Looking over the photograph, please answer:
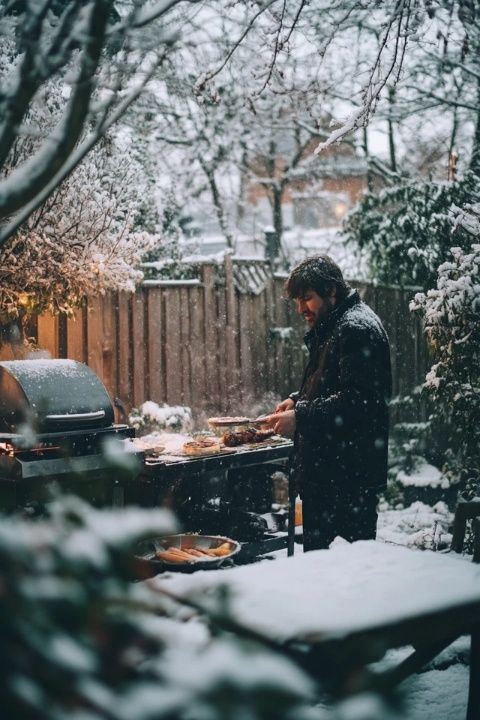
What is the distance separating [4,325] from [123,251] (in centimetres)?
123

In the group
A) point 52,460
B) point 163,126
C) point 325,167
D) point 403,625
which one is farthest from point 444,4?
point 325,167

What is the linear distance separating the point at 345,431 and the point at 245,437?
130 cm

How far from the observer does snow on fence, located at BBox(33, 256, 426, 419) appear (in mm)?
7152

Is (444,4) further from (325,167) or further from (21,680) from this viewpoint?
(325,167)

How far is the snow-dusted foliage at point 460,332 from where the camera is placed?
17.9 ft

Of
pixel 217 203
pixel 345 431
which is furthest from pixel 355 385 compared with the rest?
pixel 217 203

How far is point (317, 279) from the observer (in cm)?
430

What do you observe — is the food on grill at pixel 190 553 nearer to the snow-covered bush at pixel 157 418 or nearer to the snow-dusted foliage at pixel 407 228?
the snow-covered bush at pixel 157 418

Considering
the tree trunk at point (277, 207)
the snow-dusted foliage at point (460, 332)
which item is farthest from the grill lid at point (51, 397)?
the tree trunk at point (277, 207)

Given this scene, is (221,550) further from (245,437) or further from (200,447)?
(245,437)

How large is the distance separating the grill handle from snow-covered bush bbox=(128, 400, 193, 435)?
8.65 feet

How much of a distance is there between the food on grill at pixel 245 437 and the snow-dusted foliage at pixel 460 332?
1711mm

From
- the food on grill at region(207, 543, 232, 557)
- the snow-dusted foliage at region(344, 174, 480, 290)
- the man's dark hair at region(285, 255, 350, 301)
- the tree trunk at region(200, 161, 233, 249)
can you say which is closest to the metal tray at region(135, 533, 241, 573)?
the food on grill at region(207, 543, 232, 557)

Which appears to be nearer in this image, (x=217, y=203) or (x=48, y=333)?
(x=48, y=333)
